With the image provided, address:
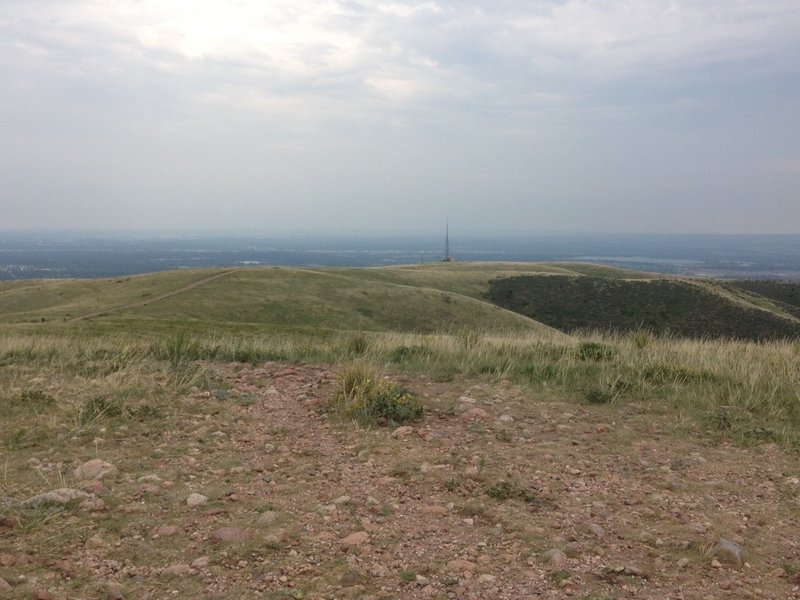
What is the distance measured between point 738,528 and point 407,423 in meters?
3.55

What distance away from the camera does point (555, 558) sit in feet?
12.9

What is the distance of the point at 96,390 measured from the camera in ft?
25.8

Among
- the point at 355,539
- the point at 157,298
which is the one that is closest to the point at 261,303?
the point at 157,298

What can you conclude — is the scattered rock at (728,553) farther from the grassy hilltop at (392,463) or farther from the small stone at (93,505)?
the small stone at (93,505)

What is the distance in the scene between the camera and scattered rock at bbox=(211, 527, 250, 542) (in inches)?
165

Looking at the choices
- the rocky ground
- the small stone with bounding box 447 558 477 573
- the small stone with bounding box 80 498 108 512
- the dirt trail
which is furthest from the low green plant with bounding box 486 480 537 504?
the dirt trail

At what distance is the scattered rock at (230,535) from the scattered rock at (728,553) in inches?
123

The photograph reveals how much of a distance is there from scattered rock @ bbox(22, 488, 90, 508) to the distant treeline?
46677 mm

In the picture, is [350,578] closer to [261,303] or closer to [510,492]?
[510,492]

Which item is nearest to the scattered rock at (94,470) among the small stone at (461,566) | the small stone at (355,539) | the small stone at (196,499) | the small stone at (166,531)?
the small stone at (196,499)

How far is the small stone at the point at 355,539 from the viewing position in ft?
13.6

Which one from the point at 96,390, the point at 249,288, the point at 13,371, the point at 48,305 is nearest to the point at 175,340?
the point at 13,371

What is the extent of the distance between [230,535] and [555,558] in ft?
7.24

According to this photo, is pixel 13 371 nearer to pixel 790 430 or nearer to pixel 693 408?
pixel 693 408
